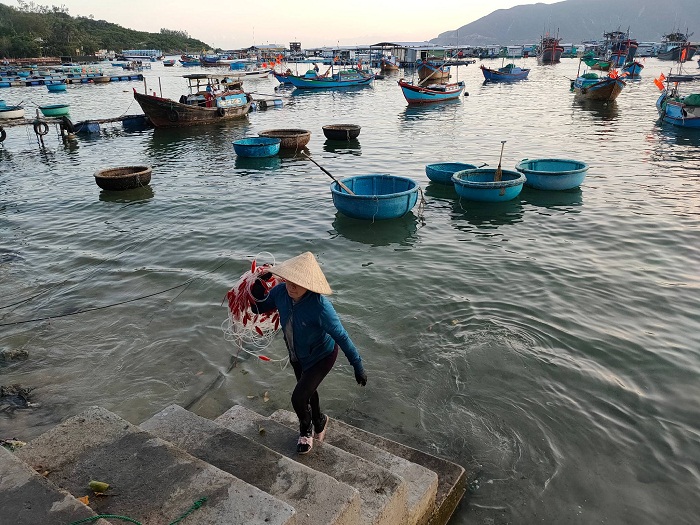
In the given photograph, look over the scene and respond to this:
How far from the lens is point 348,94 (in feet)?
160

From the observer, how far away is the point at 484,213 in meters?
13.2

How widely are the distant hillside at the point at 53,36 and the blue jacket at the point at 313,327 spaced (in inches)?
4062

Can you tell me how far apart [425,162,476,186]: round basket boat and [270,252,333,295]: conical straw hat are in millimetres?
12049

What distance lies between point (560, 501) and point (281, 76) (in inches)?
2241

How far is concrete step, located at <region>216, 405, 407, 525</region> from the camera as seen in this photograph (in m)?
3.50

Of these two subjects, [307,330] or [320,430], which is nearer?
[307,330]

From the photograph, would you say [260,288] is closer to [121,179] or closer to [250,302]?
[250,302]

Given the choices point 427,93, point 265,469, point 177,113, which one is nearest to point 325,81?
point 427,93

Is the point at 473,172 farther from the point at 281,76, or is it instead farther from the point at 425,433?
the point at 281,76

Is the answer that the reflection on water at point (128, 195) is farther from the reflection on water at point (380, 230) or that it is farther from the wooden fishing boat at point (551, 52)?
the wooden fishing boat at point (551, 52)

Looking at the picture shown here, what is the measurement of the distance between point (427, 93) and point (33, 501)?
3731 cm

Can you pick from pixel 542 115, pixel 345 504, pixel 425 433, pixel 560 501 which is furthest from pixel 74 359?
pixel 542 115

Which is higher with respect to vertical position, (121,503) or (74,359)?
(121,503)

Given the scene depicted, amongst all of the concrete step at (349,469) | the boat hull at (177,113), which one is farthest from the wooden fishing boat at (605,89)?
the concrete step at (349,469)
